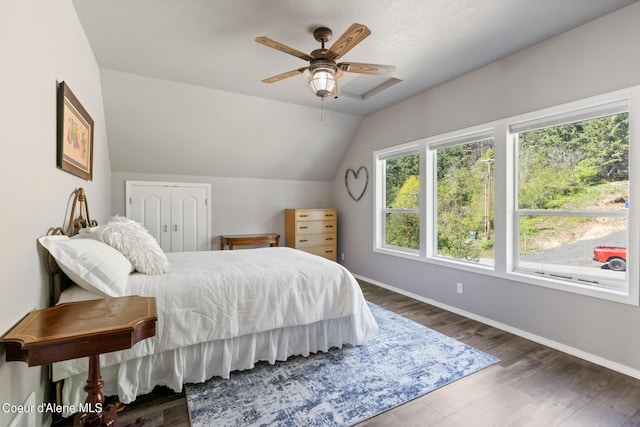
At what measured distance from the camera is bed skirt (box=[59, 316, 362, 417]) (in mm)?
1780

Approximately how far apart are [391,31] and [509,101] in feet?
4.61

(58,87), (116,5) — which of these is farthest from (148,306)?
(116,5)

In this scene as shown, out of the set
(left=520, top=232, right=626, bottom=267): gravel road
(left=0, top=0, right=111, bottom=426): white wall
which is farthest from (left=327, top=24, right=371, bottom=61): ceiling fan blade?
(left=520, top=232, right=626, bottom=267): gravel road

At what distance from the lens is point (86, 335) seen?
1131 mm

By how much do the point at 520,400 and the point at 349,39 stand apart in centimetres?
257

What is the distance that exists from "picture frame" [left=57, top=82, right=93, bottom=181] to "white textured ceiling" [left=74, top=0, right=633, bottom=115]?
2.37ft

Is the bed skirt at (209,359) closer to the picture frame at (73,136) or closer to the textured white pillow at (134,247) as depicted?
the textured white pillow at (134,247)

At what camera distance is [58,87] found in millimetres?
1831

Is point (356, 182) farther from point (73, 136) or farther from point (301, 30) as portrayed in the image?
point (73, 136)

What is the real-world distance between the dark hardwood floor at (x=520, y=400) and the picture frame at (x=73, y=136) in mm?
1669

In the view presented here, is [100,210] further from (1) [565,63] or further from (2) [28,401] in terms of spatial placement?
(1) [565,63]

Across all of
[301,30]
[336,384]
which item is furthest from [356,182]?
[336,384]

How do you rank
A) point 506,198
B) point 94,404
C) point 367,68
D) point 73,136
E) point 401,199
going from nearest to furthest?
point 94,404 < point 73,136 < point 367,68 < point 506,198 < point 401,199

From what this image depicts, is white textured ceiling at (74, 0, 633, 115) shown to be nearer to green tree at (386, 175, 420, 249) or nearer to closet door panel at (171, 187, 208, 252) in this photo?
green tree at (386, 175, 420, 249)
